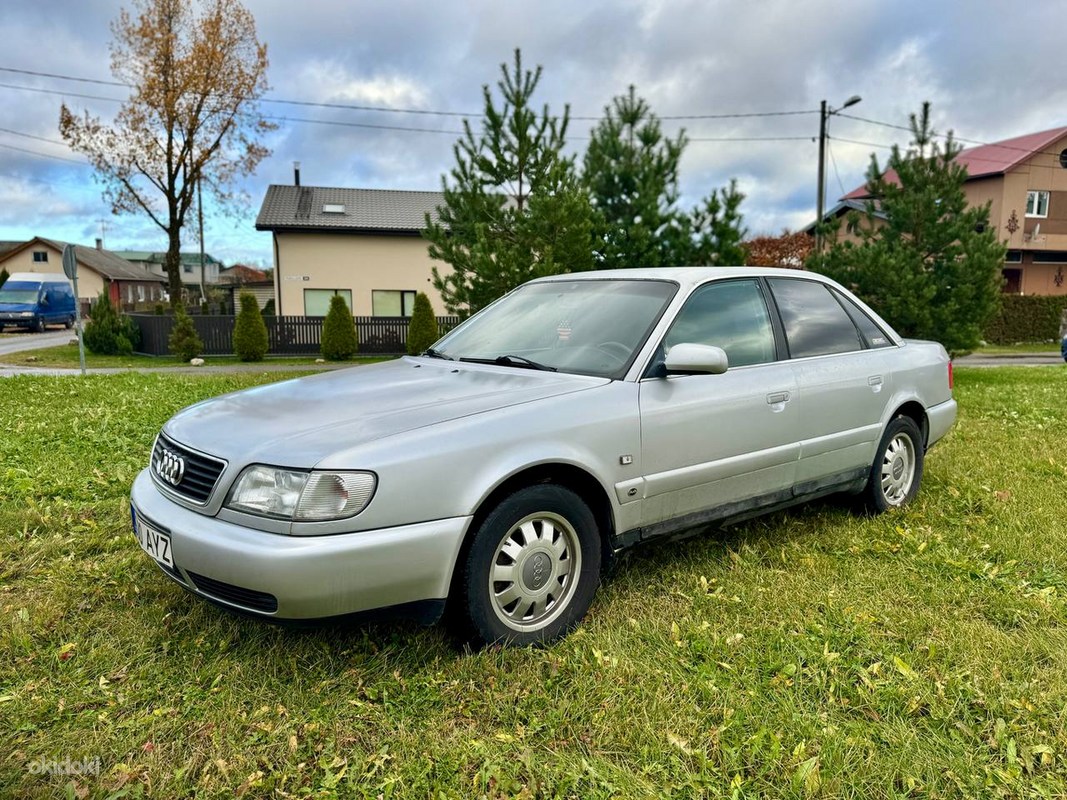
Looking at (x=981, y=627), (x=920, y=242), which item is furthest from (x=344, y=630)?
(x=920, y=242)

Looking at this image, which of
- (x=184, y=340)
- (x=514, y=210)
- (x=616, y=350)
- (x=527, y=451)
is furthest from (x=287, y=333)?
(x=527, y=451)

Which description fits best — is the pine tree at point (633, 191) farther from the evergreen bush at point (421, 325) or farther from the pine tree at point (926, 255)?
the evergreen bush at point (421, 325)

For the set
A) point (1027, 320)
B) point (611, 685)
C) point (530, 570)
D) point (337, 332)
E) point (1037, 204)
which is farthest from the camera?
point (1037, 204)

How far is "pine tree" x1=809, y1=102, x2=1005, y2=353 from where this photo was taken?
13086 millimetres

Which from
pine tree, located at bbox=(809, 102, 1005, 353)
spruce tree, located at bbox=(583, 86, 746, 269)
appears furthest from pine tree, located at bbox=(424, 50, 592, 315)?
pine tree, located at bbox=(809, 102, 1005, 353)

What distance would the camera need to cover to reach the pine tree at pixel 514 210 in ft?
37.5

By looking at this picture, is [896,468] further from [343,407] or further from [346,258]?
[346,258]

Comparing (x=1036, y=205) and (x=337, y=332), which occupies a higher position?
(x=1036, y=205)

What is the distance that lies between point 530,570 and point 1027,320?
3191 centimetres

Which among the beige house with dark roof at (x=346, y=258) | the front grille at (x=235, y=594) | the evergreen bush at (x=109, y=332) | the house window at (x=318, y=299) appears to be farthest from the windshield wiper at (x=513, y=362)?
the house window at (x=318, y=299)

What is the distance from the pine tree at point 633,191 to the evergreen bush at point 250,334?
35.6ft

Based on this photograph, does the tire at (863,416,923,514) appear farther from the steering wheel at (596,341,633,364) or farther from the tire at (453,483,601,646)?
the tire at (453,483,601,646)

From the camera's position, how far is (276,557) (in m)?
2.39

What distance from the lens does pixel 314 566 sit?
94.5 inches
